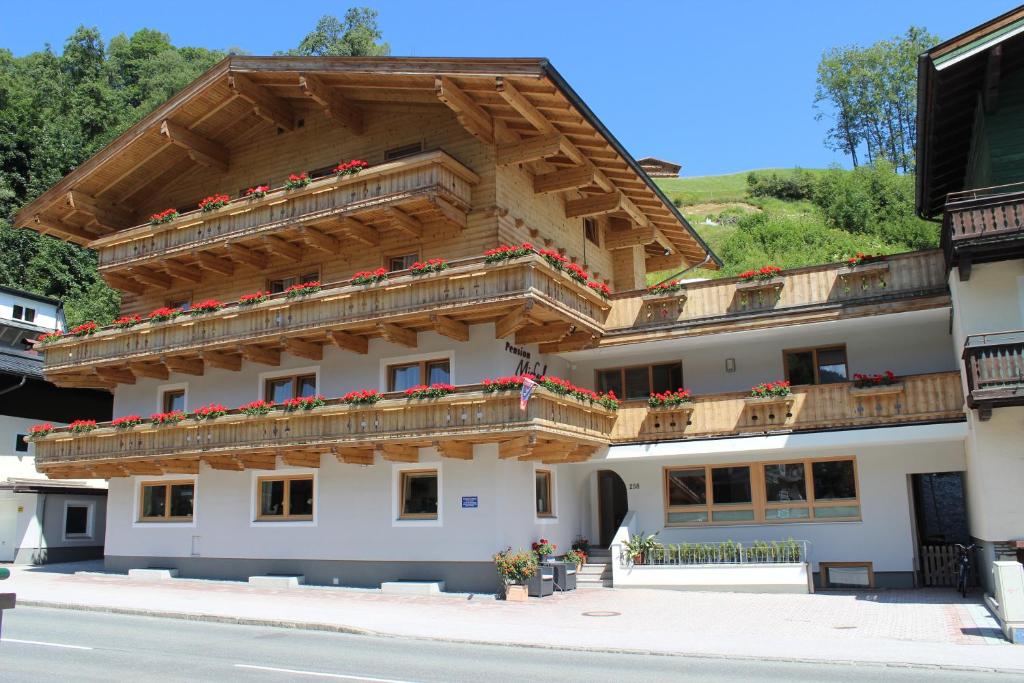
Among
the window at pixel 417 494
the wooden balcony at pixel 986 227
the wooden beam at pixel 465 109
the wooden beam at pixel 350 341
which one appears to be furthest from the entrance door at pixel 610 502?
the wooden balcony at pixel 986 227

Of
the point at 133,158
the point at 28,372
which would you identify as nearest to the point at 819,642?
the point at 133,158

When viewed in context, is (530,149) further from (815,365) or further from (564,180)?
(815,365)

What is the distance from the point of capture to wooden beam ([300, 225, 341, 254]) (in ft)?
79.8

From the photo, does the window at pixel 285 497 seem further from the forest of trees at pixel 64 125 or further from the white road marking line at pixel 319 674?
the forest of trees at pixel 64 125

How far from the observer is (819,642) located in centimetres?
1377

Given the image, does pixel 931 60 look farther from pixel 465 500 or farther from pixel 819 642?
pixel 465 500

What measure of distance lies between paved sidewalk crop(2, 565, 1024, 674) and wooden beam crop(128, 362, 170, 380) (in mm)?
6692

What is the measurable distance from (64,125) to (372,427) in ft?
154

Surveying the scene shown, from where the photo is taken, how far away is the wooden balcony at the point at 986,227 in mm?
17016

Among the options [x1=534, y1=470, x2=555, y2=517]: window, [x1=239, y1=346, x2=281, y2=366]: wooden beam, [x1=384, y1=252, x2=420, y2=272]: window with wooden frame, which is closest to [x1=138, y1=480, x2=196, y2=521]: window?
[x1=239, y1=346, x2=281, y2=366]: wooden beam

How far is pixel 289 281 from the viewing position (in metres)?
26.7

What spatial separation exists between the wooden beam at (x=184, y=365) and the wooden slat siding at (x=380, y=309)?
535 mm

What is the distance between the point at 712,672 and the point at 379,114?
18.9 meters

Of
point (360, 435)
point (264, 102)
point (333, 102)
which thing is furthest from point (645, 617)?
point (264, 102)
